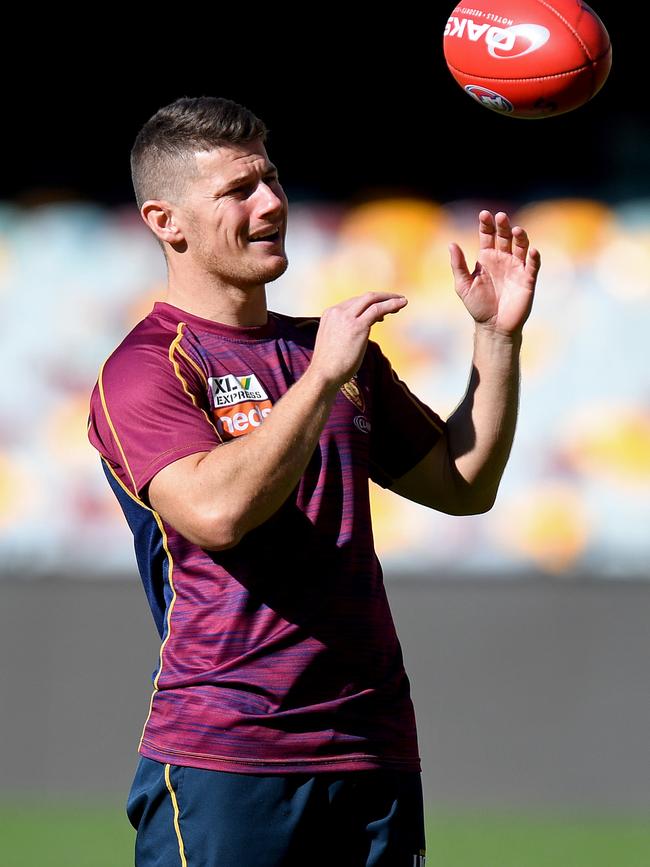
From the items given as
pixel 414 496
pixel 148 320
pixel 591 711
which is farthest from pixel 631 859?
pixel 148 320

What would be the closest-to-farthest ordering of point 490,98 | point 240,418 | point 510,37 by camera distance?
point 240,418 → point 510,37 → point 490,98

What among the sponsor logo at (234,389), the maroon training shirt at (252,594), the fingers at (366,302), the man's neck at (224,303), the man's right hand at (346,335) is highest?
the man's neck at (224,303)

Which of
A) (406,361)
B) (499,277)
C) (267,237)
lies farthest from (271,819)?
(406,361)

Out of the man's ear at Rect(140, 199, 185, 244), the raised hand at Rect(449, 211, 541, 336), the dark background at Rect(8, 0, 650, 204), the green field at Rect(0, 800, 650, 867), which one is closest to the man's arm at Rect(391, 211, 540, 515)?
the raised hand at Rect(449, 211, 541, 336)

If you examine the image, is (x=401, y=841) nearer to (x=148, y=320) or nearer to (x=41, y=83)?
(x=148, y=320)

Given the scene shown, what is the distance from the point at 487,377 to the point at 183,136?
855 mm

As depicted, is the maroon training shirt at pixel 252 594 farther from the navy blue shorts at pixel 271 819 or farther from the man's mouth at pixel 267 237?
the man's mouth at pixel 267 237

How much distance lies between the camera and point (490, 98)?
329cm

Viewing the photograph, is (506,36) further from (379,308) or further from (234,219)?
(379,308)

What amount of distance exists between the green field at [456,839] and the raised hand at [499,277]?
2707mm

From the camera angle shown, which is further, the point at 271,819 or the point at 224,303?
the point at 224,303

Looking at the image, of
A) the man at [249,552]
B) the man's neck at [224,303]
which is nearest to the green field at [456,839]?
the man at [249,552]

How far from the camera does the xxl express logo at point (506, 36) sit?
10.4 ft

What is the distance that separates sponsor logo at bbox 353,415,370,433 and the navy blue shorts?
70 cm
